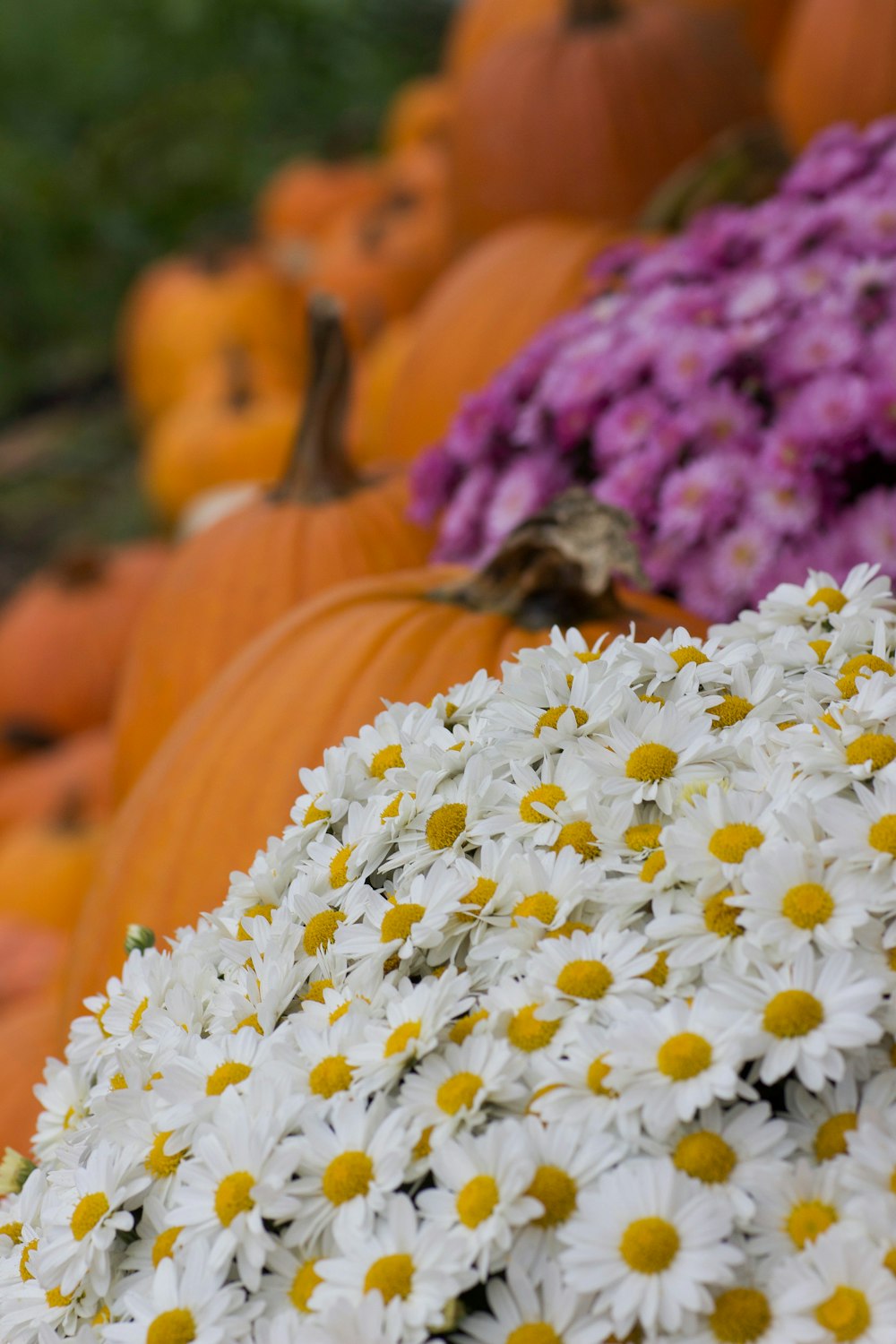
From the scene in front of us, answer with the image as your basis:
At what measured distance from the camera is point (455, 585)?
1.40 m

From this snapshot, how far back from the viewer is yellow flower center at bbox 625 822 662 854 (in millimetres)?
770

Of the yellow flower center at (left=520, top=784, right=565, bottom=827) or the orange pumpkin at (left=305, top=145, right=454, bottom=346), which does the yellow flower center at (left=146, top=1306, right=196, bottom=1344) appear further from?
the orange pumpkin at (left=305, top=145, right=454, bottom=346)

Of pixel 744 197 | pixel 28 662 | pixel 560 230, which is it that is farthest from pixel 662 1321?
pixel 28 662

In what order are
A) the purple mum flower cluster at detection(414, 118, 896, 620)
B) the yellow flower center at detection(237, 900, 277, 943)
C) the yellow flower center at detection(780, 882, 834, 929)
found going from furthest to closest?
1. the purple mum flower cluster at detection(414, 118, 896, 620)
2. the yellow flower center at detection(237, 900, 277, 943)
3. the yellow flower center at detection(780, 882, 834, 929)

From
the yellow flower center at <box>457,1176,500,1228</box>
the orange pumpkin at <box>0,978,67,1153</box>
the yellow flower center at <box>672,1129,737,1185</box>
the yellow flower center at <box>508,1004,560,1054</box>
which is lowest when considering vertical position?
the orange pumpkin at <box>0,978,67,1153</box>

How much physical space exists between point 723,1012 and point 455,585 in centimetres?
80

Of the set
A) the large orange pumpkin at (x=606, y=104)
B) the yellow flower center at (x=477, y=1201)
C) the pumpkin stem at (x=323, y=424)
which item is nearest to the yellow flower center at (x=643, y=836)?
the yellow flower center at (x=477, y=1201)

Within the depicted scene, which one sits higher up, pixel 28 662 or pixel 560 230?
pixel 560 230

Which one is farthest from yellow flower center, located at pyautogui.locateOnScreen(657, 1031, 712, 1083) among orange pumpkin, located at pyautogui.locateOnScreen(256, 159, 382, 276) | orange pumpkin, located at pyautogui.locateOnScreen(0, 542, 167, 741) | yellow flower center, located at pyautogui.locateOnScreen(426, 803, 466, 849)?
orange pumpkin, located at pyautogui.locateOnScreen(256, 159, 382, 276)

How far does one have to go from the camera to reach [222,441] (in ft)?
13.1

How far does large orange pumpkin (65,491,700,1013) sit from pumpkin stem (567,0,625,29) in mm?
1850

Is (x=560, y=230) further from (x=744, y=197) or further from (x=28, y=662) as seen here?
(x=28, y=662)

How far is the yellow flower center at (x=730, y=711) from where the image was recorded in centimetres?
86

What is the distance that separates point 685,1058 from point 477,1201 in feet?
0.35
